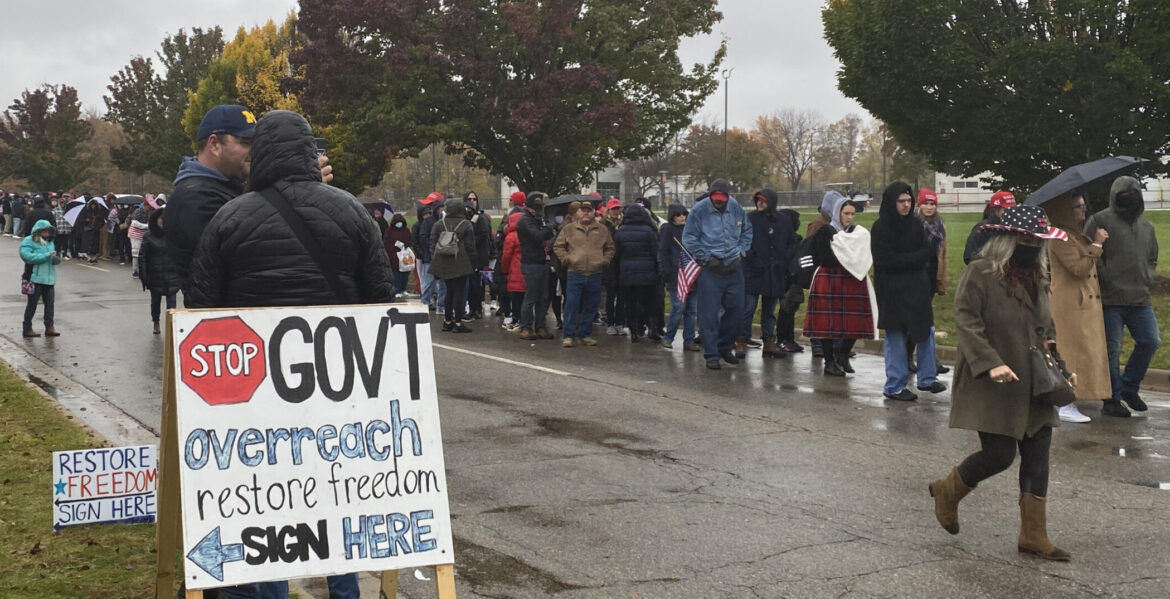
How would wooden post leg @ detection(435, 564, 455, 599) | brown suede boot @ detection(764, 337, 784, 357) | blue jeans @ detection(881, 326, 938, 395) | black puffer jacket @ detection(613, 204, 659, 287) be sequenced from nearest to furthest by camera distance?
wooden post leg @ detection(435, 564, 455, 599) < blue jeans @ detection(881, 326, 938, 395) < brown suede boot @ detection(764, 337, 784, 357) < black puffer jacket @ detection(613, 204, 659, 287)

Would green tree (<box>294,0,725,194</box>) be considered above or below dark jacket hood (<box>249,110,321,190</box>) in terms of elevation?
above

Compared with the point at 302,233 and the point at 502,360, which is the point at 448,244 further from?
the point at 302,233

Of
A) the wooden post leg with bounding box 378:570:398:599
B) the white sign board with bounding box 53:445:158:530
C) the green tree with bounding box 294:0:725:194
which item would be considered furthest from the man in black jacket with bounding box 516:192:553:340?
the green tree with bounding box 294:0:725:194

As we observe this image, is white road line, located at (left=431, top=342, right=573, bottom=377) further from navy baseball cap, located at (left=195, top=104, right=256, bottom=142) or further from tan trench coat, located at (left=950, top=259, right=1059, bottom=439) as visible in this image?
navy baseball cap, located at (left=195, top=104, right=256, bottom=142)

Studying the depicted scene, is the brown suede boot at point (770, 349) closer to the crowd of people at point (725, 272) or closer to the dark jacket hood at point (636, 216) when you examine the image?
the crowd of people at point (725, 272)

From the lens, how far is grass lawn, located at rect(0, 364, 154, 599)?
5383 millimetres

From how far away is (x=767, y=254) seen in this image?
1451cm

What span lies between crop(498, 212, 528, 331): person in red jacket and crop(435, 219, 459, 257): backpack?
0.80 meters

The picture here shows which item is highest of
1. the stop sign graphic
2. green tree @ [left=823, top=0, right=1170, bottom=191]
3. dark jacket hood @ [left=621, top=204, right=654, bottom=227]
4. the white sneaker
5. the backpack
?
green tree @ [left=823, top=0, right=1170, bottom=191]

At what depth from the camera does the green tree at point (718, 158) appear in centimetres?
8350

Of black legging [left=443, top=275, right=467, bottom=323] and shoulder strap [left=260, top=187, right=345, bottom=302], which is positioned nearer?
shoulder strap [left=260, top=187, right=345, bottom=302]

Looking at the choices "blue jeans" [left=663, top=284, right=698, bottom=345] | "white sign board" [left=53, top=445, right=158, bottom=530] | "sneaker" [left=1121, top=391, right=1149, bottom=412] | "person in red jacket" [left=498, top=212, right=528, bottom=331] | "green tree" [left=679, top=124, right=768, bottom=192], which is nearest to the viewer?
"white sign board" [left=53, top=445, right=158, bottom=530]

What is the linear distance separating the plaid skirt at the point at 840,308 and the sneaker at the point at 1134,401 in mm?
2580

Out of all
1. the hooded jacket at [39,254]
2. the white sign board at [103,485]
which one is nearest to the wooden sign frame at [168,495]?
the white sign board at [103,485]
